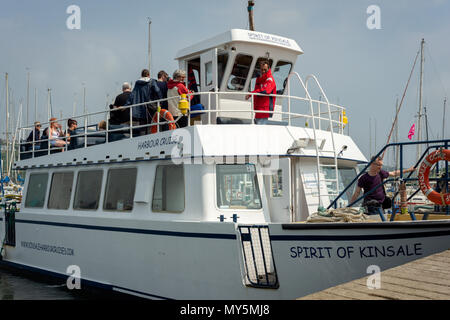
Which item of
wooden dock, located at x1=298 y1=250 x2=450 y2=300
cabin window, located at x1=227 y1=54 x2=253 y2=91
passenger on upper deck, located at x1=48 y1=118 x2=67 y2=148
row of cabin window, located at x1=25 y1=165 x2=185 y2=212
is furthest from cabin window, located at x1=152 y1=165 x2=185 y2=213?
passenger on upper deck, located at x1=48 y1=118 x2=67 y2=148

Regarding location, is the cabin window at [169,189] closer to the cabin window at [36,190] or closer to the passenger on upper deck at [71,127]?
the passenger on upper deck at [71,127]

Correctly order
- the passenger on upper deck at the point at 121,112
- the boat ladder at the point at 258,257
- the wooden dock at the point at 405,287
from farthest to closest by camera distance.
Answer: the passenger on upper deck at the point at 121,112 → the boat ladder at the point at 258,257 → the wooden dock at the point at 405,287

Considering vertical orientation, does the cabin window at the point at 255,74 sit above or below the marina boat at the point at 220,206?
above

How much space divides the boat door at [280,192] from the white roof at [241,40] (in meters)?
2.78

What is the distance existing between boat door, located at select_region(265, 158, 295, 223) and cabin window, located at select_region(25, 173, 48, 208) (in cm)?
603

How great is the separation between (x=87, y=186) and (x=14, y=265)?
13.3ft

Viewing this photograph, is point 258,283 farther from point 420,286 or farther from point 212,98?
point 212,98

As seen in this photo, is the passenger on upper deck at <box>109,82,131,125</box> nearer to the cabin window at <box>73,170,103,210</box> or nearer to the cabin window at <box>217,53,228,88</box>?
the cabin window at <box>73,170,103,210</box>

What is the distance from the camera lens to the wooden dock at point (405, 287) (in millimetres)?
4055

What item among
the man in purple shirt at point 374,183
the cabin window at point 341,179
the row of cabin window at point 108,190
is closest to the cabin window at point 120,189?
the row of cabin window at point 108,190

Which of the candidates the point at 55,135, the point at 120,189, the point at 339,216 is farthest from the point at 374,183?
the point at 55,135

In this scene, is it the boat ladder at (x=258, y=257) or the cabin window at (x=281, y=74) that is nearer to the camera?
the boat ladder at (x=258, y=257)

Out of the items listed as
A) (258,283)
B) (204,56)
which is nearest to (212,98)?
(204,56)

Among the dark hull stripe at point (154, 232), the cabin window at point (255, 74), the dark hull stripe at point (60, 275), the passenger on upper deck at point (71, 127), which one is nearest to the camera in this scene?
the dark hull stripe at point (154, 232)
